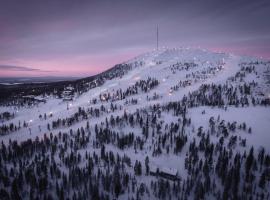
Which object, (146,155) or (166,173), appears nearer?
(166,173)

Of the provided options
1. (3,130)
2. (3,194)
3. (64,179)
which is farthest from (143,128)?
(3,130)

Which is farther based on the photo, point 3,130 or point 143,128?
point 3,130

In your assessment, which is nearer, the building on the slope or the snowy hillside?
the snowy hillside

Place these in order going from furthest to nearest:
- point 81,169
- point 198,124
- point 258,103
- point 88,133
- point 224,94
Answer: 1. point 224,94
2. point 258,103
3. point 198,124
4. point 88,133
5. point 81,169

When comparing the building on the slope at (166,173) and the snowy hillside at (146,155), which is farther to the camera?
the building on the slope at (166,173)

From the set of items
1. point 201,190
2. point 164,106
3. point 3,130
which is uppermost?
point 164,106

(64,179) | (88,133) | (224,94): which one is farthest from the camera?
(224,94)

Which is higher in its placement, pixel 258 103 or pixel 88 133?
pixel 258 103

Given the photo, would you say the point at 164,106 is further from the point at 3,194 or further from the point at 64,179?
the point at 3,194

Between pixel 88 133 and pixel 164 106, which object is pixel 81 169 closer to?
pixel 88 133

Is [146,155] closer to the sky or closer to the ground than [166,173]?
closer to the sky
